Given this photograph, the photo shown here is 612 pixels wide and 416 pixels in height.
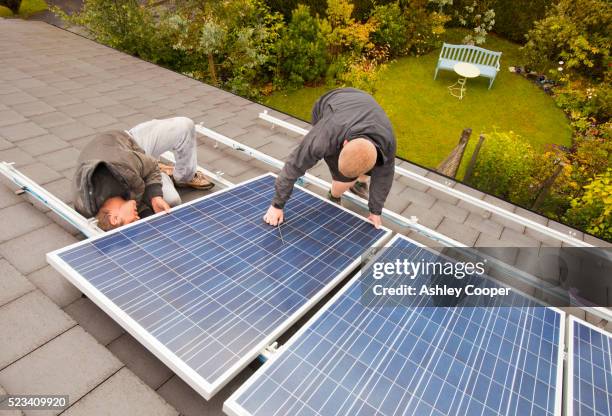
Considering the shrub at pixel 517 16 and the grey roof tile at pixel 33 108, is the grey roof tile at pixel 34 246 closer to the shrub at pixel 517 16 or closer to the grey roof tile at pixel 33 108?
the grey roof tile at pixel 33 108

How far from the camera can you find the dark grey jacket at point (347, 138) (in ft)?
10.9

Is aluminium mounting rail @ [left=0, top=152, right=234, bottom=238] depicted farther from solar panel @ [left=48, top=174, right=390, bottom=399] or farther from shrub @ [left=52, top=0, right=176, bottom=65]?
shrub @ [left=52, top=0, right=176, bottom=65]

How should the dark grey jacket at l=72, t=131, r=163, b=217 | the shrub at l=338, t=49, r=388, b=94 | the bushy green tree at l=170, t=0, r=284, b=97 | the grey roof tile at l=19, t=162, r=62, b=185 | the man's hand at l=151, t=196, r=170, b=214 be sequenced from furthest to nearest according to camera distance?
the shrub at l=338, t=49, r=388, b=94, the bushy green tree at l=170, t=0, r=284, b=97, the grey roof tile at l=19, t=162, r=62, b=185, the man's hand at l=151, t=196, r=170, b=214, the dark grey jacket at l=72, t=131, r=163, b=217

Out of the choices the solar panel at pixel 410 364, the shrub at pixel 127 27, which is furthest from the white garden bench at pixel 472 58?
the solar panel at pixel 410 364

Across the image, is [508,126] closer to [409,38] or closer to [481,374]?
[409,38]

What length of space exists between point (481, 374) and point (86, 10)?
1281 centimetres

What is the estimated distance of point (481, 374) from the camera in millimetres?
2209

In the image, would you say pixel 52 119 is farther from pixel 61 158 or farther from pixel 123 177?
pixel 123 177

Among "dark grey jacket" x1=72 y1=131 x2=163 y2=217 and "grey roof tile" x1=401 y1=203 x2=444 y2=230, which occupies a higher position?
"dark grey jacket" x1=72 y1=131 x2=163 y2=217

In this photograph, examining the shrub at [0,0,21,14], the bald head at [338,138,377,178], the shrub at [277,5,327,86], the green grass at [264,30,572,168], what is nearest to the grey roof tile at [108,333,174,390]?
the bald head at [338,138,377,178]

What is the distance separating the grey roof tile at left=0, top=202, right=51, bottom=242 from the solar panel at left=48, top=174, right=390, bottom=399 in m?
1.29

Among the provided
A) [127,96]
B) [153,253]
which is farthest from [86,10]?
[153,253]

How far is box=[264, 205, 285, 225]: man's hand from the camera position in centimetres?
327

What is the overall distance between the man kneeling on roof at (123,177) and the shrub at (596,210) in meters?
6.24
